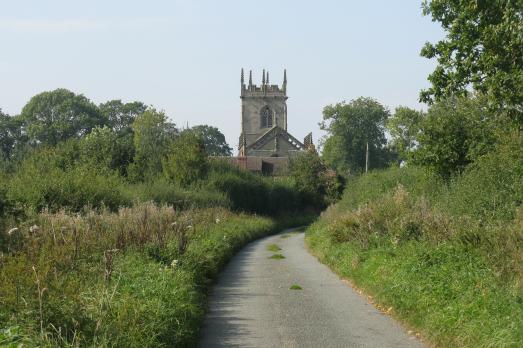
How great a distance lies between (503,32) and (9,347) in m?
14.5

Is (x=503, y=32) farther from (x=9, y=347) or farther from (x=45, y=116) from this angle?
(x=45, y=116)

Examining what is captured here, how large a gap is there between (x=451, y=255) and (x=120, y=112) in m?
100

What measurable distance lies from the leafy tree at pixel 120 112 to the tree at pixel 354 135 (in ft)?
103

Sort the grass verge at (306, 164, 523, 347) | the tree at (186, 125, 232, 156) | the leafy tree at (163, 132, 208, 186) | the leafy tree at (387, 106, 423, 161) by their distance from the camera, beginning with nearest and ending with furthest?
the grass verge at (306, 164, 523, 347), the leafy tree at (163, 132, 208, 186), the leafy tree at (387, 106, 423, 161), the tree at (186, 125, 232, 156)

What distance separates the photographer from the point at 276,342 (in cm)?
1053

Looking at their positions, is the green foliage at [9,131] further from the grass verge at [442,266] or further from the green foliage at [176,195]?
the grass verge at [442,266]

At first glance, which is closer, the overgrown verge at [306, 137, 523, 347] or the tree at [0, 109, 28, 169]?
the overgrown verge at [306, 137, 523, 347]

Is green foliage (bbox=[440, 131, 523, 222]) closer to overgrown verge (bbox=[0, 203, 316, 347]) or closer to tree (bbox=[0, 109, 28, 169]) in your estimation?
overgrown verge (bbox=[0, 203, 316, 347])

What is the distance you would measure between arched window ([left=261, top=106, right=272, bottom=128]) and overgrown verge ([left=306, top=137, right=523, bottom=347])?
92.7 m

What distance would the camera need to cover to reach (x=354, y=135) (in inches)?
3974

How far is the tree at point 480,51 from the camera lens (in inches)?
691

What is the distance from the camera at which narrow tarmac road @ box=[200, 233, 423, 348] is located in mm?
10703

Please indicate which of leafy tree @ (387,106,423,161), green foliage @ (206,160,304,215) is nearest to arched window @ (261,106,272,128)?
leafy tree @ (387,106,423,161)

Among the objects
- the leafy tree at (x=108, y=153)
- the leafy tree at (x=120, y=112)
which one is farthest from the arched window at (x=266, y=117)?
the leafy tree at (x=108, y=153)
